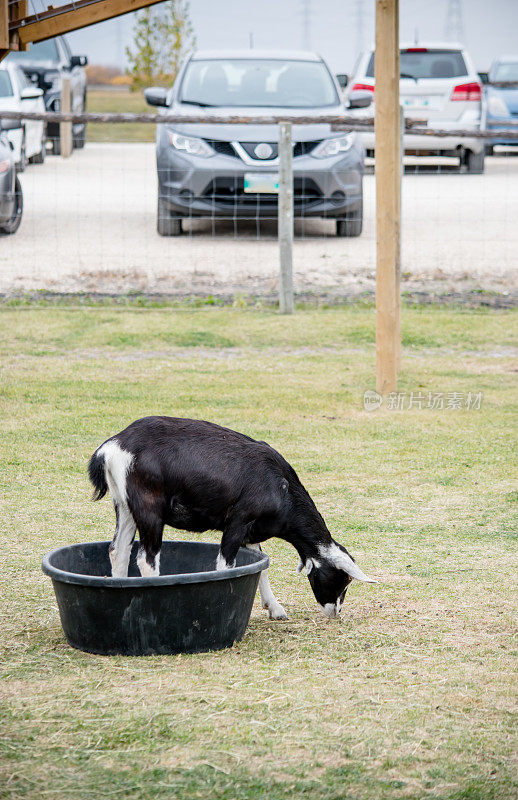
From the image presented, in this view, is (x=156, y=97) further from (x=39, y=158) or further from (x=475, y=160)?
(x=475, y=160)

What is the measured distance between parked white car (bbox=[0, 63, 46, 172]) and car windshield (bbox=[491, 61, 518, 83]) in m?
10.2

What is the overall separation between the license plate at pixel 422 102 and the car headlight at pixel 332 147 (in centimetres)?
708

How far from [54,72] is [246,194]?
10539mm

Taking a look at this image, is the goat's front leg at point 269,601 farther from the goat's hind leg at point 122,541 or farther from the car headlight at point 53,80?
the car headlight at point 53,80

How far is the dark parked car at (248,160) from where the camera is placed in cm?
1299

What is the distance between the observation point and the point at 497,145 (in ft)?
81.4

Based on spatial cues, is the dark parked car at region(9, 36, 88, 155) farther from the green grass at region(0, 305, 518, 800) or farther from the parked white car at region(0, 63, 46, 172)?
the green grass at region(0, 305, 518, 800)

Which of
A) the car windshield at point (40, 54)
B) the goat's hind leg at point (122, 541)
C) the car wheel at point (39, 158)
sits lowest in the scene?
the goat's hind leg at point (122, 541)

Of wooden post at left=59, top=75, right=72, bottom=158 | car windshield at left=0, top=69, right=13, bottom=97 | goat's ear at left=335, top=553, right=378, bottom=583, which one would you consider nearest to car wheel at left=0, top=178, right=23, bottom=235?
car windshield at left=0, top=69, right=13, bottom=97

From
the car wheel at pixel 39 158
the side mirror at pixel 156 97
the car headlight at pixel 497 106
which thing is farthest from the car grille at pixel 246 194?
the car headlight at pixel 497 106

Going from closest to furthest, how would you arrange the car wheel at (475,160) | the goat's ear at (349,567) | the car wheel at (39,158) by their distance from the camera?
1. the goat's ear at (349,567)
2. the car wheel at (475,160)
3. the car wheel at (39,158)

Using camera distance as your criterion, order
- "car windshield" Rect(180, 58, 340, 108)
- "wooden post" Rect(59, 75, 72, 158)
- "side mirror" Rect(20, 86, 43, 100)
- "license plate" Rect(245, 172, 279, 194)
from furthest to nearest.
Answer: "wooden post" Rect(59, 75, 72, 158) → "side mirror" Rect(20, 86, 43, 100) → "car windshield" Rect(180, 58, 340, 108) → "license plate" Rect(245, 172, 279, 194)

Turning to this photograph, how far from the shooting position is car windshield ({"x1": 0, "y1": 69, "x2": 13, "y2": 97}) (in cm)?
1698

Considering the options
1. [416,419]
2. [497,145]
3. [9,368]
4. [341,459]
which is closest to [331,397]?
[416,419]
